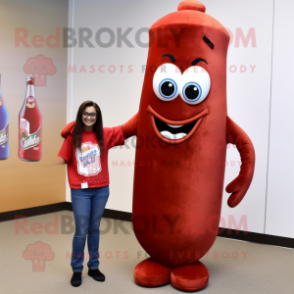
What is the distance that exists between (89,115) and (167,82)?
1.46 feet

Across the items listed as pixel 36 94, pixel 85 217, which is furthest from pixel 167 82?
pixel 36 94

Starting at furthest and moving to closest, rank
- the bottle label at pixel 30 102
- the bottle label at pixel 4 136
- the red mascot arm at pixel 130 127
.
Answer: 1. the bottle label at pixel 30 102
2. the bottle label at pixel 4 136
3. the red mascot arm at pixel 130 127

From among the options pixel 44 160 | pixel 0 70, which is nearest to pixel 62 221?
pixel 44 160

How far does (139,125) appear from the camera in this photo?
6.83 ft

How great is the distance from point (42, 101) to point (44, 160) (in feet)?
1.88

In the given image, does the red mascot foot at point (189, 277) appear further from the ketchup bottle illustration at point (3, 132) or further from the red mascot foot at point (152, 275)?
the ketchup bottle illustration at point (3, 132)

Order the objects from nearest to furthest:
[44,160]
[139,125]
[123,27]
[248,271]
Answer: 1. [139,125]
2. [248,271]
3. [123,27]
4. [44,160]

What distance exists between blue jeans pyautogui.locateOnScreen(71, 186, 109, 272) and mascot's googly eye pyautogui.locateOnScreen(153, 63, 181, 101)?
592mm

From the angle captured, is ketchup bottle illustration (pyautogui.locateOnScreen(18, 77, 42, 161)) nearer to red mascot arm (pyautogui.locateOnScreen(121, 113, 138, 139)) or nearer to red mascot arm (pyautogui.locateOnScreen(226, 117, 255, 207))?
red mascot arm (pyautogui.locateOnScreen(121, 113, 138, 139))

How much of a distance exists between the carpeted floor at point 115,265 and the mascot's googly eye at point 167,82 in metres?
1.02

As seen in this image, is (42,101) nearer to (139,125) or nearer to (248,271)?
(139,125)

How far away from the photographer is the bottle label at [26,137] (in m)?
3.32

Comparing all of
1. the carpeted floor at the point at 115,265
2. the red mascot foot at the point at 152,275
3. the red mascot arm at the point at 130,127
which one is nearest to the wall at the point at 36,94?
the carpeted floor at the point at 115,265

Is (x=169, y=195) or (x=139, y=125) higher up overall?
(x=139, y=125)
